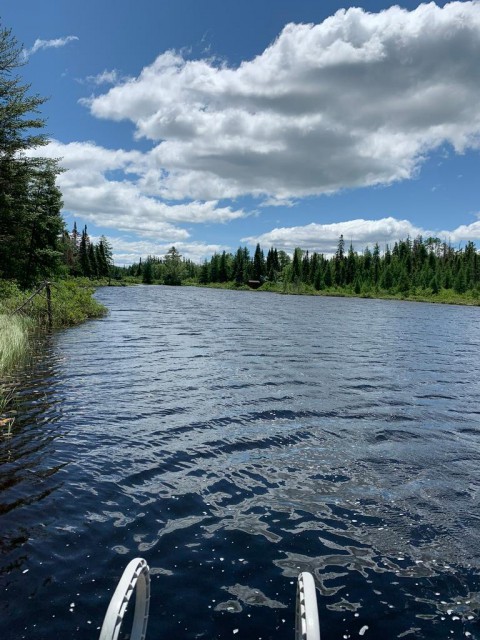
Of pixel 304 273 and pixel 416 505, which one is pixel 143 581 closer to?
pixel 416 505

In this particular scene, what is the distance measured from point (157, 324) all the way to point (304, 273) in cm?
13861

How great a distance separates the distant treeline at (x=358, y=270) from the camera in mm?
134125

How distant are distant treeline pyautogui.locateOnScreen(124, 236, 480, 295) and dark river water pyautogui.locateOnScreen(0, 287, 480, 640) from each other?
12225 cm

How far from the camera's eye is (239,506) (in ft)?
21.5

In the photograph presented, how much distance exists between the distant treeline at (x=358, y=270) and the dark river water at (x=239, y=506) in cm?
12225

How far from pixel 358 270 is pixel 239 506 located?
162269mm

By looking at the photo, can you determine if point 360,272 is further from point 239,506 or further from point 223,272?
point 239,506

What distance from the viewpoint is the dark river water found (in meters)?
4.46

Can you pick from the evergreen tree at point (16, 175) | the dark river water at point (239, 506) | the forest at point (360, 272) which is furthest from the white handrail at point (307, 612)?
the forest at point (360, 272)

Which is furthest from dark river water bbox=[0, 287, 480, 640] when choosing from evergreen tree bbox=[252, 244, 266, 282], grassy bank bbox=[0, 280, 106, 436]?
evergreen tree bbox=[252, 244, 266, 282]

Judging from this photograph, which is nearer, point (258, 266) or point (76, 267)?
point (76, 267)

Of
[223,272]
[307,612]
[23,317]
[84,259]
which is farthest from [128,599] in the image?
[223,272]

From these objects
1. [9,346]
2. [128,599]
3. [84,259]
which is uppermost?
[84,259]

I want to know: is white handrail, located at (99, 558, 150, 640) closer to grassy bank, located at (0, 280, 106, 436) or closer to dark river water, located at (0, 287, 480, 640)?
dark river water, located at (0, 287, 480, 640)
